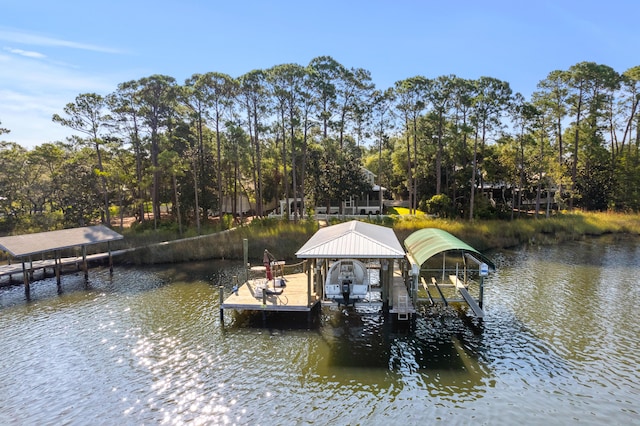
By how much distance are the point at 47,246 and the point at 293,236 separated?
18499 millimetres

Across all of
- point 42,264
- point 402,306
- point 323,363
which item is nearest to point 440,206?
point 402,306

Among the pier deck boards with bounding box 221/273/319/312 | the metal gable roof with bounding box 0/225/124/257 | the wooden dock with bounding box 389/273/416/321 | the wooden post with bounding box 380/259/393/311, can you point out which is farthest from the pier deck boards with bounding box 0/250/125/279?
the wooden dock with bounding box 389/273/416/321

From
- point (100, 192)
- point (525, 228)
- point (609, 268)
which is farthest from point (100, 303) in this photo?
point (525, 228)

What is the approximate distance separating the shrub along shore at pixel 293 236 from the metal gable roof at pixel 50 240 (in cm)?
370

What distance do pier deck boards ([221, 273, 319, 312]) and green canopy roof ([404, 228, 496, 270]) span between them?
6.04 metres

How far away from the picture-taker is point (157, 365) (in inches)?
599

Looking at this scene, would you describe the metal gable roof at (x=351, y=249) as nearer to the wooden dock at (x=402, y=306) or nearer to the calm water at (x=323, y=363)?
the wooden dock at (x=402, y=306)

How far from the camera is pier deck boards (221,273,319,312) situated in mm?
18631

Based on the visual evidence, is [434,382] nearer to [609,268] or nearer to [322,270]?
[322,270]

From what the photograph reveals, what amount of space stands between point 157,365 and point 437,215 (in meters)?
34.9

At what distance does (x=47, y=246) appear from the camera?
86.9 feet

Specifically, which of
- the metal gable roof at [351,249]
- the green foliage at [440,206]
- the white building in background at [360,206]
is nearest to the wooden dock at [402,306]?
the metal gable roof at [351,249]

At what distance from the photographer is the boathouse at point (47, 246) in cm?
2527

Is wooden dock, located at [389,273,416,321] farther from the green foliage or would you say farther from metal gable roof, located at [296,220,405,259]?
Result: the green foliage
